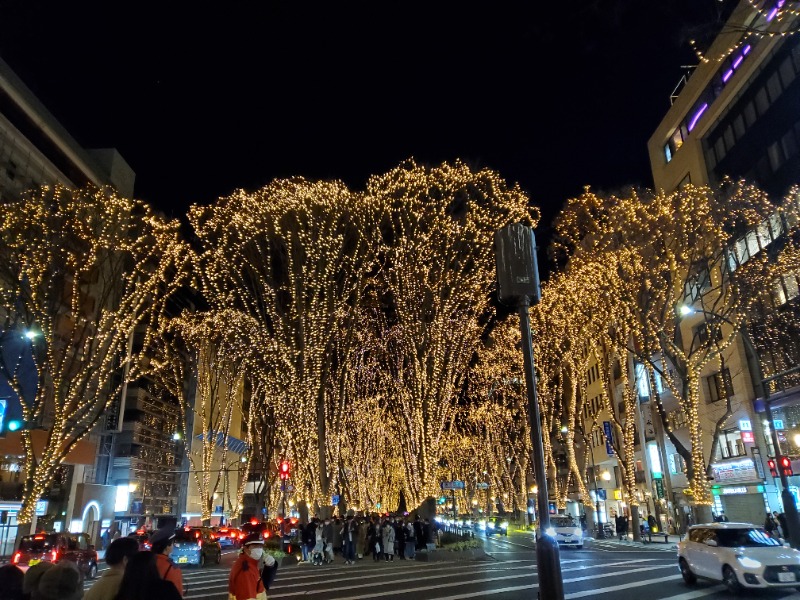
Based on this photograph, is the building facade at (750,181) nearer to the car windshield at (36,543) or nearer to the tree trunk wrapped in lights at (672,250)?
the tree trunk wrapped in lights at (672,250)

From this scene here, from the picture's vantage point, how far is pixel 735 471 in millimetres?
32938

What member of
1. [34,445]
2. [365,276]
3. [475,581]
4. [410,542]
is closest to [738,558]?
[475,581]

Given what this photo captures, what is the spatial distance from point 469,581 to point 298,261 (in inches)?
503

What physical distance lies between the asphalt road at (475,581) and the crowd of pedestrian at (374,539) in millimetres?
1202

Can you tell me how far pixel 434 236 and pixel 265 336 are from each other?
803 centimetres

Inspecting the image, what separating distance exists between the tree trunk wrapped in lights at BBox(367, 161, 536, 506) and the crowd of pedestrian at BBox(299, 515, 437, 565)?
302 centimetres

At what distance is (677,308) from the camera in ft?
86.1

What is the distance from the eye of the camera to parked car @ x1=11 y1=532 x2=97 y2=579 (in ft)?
54.7

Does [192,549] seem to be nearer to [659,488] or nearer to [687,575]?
[687,575]

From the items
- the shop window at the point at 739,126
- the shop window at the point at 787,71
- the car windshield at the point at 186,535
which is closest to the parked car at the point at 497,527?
the car windshield at the point at 186,535

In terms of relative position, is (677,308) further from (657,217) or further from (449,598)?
(449,598)

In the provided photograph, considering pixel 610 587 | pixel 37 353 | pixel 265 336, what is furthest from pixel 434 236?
pixel 37 353

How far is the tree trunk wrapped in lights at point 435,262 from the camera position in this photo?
819 inches

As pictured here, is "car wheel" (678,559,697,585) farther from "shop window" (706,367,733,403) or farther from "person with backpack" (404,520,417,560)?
"shop window" (706,367,733,403)
